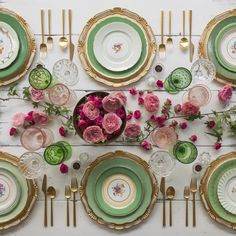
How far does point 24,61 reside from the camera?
2.17 m

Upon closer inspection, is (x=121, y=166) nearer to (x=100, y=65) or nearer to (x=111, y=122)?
(x=111, y=122)

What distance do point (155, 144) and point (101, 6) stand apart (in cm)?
78

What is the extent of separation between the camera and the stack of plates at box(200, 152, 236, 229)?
2.14 metres

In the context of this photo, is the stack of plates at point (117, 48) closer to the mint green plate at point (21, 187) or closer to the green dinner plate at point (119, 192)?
the green dinner plate at point (119, 192)

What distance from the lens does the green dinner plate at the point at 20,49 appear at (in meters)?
2.17

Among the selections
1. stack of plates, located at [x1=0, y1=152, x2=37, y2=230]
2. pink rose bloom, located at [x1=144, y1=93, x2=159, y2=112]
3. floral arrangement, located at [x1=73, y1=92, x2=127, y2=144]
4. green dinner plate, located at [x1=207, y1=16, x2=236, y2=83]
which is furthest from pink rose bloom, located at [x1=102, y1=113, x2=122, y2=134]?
green dinner plate, located at [x1=207, y1=16, x2=236, y2=83]

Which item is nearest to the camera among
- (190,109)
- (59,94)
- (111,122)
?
(111,122)

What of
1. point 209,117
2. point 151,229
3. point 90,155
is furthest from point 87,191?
point 209,117

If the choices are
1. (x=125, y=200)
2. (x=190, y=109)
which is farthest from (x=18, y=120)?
(x=190, y=109)

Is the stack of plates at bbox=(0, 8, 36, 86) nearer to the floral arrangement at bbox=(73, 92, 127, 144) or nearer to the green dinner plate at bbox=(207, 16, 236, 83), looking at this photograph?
the floral arrangement at bbox=(73, 92, 127, 144)

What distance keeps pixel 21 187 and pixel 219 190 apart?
101cm

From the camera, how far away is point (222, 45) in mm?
2201

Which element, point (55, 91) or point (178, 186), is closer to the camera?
point (55, 91)

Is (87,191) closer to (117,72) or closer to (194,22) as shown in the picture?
(117,72)
